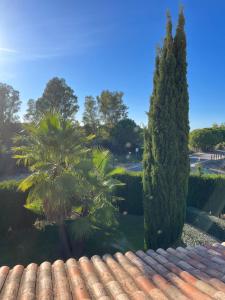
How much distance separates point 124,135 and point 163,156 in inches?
1235

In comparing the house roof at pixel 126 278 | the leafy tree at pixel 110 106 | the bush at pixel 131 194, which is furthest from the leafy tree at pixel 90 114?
the house roof at pixel 126 278

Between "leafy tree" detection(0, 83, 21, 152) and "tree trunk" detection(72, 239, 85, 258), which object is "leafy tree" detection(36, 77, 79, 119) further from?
"tree trunk" detection(72, 239, 85, 258)

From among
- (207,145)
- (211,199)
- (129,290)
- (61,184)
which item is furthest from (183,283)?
(207,145)

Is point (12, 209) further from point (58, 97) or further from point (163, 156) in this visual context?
point (58, 97)

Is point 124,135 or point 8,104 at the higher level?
point 8,104

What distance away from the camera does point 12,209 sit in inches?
353

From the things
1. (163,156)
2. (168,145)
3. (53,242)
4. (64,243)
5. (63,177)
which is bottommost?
(53,242)

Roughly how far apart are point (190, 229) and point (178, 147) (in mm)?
3377

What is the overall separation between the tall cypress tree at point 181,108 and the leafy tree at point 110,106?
39622 millimetres

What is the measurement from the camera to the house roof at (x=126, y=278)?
→ 9.02 feet

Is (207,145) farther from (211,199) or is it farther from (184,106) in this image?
(184,106)

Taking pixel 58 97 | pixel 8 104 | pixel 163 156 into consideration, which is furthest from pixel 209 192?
pixel 8 104

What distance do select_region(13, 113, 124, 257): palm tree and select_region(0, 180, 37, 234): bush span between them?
6.24 ft

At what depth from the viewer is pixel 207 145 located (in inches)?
1706
